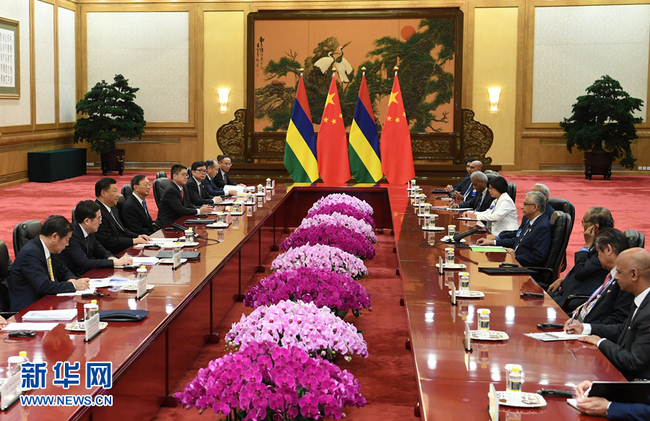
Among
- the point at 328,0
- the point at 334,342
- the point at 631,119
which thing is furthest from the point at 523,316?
the point at 328,0

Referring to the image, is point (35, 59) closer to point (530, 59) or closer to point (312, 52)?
point (312, 52)

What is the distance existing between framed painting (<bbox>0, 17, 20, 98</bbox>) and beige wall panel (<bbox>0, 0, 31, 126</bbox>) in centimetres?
14

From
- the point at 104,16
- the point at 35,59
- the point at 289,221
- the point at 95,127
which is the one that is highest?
the point at 104,16

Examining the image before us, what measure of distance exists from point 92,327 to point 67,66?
569 inches

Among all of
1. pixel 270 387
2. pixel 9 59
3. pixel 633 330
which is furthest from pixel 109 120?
pixel 633 330

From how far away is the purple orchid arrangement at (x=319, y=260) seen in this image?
4.73m

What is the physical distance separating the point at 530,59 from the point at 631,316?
13771 mm

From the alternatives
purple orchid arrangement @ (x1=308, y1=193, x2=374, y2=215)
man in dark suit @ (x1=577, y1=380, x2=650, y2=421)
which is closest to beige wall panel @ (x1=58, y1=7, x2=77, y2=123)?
purple orchid arrangement @ (x1=308, y1=193, x2=374, y2=215)

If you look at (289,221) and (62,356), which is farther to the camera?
(289,221)

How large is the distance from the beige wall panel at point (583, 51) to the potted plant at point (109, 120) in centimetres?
906

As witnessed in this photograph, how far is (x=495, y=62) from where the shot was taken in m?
15.9

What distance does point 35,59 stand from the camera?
14.5 meters

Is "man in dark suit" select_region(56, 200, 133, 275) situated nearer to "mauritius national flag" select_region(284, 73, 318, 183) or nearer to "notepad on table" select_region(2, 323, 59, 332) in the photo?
"notepad on table" select_region(2, 323, 59, 332)

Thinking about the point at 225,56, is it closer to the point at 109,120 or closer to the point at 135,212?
the point at 109,120
